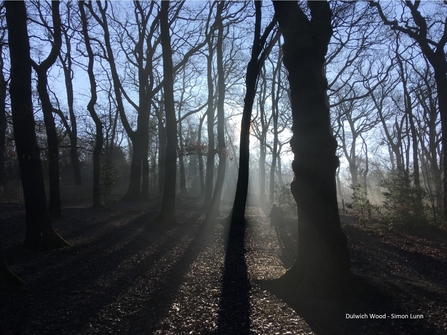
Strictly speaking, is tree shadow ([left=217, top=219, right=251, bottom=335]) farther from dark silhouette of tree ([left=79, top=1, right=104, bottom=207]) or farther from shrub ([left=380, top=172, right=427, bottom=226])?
dark silhouette of tree ([left=79, top=1, right=104, bottom=207])

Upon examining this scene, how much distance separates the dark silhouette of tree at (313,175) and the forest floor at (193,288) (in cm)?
44

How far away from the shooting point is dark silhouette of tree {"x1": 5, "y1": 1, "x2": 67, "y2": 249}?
8.18 meters

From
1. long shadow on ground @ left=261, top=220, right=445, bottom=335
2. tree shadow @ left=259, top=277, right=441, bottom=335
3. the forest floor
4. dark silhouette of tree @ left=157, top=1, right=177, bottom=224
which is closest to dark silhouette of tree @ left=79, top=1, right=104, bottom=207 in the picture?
dark silhouette of tree @ left=157, top=1, right=177, bottom=224

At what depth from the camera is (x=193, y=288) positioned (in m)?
6.45

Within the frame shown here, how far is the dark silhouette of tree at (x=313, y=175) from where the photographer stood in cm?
582

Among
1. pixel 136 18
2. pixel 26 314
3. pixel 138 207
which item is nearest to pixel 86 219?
pixel 138 207

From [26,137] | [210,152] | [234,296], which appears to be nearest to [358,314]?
[234,296]

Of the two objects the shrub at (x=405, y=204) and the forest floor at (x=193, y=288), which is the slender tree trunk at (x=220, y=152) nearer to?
the forest floor at (x=193, y=288)

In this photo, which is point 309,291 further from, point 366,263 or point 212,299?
point 366,263

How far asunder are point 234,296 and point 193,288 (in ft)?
2.87

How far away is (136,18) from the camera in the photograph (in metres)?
21.7

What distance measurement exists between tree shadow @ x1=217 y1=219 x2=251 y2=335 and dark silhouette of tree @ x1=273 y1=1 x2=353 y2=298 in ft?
2.70

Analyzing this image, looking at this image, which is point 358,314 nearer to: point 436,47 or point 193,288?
point 193,288

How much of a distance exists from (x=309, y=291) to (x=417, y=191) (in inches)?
378
